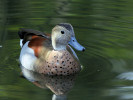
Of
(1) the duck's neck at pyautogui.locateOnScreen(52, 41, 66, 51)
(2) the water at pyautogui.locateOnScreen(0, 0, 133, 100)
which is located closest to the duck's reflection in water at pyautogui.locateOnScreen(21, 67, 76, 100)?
(2) the water at pyautogui.locateOnScreen(0, 0, 133, 100)

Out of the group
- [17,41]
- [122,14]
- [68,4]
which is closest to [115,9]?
[122,14]

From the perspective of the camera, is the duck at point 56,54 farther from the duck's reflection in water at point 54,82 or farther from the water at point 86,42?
the water at point 86,42

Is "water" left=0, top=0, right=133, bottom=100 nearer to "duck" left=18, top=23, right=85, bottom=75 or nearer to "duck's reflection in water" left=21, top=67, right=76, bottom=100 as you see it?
"duck's reflection in water" left=21, top=67, right=76, bottom=100

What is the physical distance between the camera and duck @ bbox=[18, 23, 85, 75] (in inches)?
311

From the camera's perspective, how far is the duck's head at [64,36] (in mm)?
7863

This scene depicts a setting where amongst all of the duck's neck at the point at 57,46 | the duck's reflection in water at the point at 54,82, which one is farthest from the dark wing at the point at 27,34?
the duck's reflection in water at the point at 54,82

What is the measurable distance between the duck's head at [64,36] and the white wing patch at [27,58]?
598 millimetres

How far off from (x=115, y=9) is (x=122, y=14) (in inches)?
27.0

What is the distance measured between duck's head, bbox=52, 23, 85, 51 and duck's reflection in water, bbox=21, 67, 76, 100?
0.64 metres

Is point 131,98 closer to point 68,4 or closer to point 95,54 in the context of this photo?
point 95,54

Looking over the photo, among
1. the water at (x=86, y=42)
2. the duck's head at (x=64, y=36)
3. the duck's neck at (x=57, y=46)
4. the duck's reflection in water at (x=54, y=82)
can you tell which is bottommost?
the duck's reflection in water at (x=54, y=82)

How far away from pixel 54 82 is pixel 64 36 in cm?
94

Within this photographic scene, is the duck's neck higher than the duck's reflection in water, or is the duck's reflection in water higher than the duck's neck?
the duck's neck

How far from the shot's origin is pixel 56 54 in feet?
26.2
